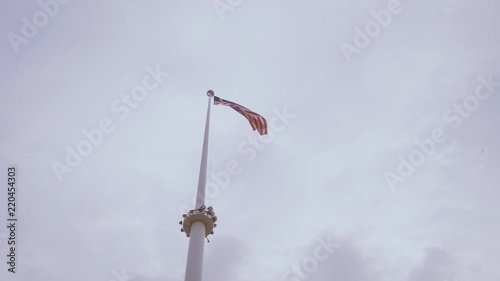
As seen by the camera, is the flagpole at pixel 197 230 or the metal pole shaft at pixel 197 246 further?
the flagpole at pixel 197 230

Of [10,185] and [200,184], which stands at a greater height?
[10,185]

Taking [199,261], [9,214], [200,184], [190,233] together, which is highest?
[9,214]

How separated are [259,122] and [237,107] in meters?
2.40

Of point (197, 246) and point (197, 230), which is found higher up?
point (197, 230)

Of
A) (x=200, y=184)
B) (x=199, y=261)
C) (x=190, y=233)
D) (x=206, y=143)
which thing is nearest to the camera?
(x=199, y=261)

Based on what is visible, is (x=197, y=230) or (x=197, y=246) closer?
(x=197, y=246)

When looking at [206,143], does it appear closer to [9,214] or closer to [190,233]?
[190,233]

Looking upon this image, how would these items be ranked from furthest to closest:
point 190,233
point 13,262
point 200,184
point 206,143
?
point 13,262, point 206,143, point 200,184, point 190,233

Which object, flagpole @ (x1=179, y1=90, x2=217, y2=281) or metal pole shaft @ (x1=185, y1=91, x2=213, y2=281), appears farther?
flagpole @ (x1=179, y1=90, x2=217, y2=281)

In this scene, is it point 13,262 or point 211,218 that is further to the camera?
point 13,262

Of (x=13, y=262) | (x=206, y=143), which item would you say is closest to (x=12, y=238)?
(x=13, y=262)

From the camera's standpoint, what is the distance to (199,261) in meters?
27.6

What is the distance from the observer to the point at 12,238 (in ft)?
134

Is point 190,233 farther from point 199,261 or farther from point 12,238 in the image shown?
point 12,238
